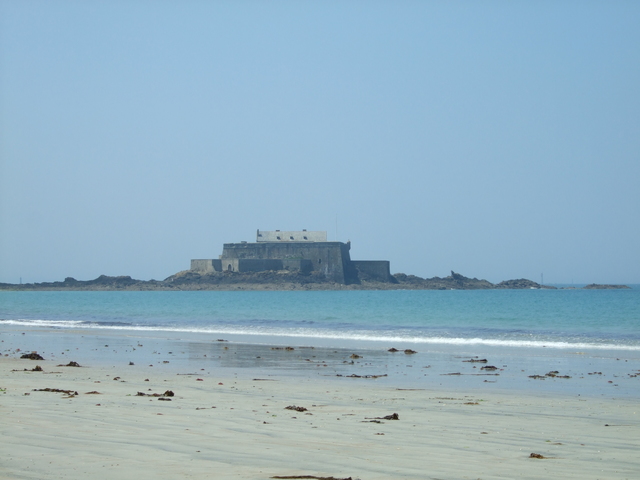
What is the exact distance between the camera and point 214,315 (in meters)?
33.2

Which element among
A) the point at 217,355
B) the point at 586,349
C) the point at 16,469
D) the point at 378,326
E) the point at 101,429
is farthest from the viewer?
the point at 378,326

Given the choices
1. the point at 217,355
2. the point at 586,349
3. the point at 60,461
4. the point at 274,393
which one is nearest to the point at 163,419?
the point at 60,461

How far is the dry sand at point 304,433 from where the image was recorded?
15.0 feet

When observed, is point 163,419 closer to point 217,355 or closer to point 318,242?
point 217,355

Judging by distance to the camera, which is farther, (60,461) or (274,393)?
(274,393)

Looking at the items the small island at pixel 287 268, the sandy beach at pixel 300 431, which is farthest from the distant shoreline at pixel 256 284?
the sandy beach at pixel 300 431

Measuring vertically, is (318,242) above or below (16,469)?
above

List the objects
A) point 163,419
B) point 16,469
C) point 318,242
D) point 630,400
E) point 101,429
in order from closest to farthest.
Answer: point 16,469
point 101,429
point 163,419
point 630,400
point 318,242

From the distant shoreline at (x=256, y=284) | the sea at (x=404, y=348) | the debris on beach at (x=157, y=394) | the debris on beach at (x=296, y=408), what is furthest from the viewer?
the distant shoreline at (x=256, y=284)

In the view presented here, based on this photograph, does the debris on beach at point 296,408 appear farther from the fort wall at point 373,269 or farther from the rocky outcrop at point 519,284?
the rocky outcrop at point 519,284

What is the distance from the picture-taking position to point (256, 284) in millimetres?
77125

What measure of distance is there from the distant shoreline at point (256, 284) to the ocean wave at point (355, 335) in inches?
1899

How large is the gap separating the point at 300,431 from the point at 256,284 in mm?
71618

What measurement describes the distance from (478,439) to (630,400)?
12.2 feet
